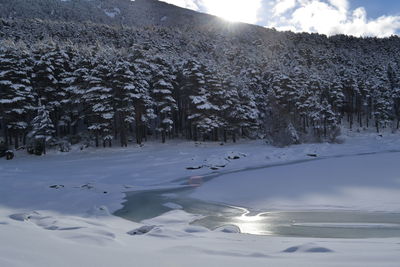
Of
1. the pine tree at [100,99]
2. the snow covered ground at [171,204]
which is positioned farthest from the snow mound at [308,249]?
the pine tree at [100,99]

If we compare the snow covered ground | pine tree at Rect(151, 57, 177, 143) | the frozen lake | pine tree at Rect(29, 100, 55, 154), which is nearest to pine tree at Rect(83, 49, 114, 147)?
the snow covered ground

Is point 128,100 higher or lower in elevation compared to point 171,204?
higher

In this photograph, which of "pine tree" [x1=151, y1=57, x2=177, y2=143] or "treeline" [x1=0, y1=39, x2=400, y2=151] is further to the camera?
"pine tree" [x1=151, y1=57, x2=177, y2=143]

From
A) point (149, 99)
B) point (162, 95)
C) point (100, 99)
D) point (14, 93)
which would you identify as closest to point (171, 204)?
point (100, 99)

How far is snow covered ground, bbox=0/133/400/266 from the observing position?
378 cm

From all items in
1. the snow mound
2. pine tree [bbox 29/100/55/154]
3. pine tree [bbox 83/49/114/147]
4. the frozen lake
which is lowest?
the frozen lake

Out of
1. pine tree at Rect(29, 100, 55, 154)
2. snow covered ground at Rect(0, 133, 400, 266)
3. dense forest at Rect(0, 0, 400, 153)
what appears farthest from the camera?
dense forest at Rect(0, 0, 400, 153)

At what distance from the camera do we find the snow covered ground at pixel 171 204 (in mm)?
3781

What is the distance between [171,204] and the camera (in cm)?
1203

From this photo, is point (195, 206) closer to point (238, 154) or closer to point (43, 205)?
point (43, 205)

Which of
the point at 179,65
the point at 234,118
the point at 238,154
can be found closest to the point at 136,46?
the point at 179,65

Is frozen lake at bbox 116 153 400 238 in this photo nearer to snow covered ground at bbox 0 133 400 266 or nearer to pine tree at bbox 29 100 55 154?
snow covered ground at bbox 0 133 400 266

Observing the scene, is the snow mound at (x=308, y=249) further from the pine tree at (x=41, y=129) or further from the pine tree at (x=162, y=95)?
the pine tree at (x=162, y=95)

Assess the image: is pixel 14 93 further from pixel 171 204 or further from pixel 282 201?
pixel 282 201
